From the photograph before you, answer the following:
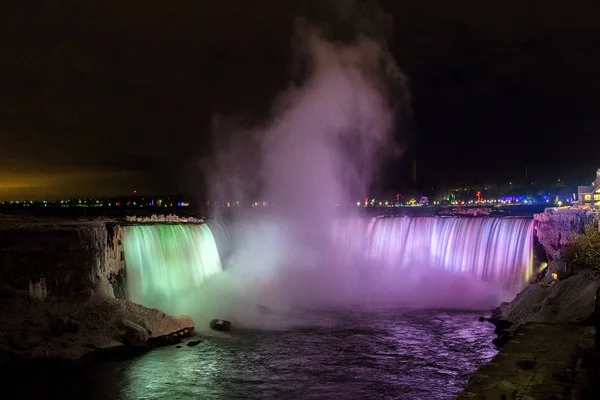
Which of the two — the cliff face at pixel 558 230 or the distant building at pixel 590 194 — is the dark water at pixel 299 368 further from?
the distant building at pixel 590 194

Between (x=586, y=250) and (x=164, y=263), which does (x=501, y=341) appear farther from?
(x=164, y=263)

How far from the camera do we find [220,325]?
18.9m

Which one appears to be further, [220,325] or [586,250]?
[220,325]

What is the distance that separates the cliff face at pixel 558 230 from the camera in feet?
68.7

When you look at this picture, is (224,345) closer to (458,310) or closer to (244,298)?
(244,298)

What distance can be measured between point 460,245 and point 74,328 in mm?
18971

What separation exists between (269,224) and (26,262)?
1770 cm

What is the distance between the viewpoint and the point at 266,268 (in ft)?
98.7

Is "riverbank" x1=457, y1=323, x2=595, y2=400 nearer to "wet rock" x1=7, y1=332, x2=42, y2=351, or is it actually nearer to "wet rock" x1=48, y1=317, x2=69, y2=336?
"wet rock" x1=48, y1=317, x2=69, y2=336

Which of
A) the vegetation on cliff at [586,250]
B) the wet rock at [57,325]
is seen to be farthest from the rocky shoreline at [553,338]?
the wet rock at [57,325]

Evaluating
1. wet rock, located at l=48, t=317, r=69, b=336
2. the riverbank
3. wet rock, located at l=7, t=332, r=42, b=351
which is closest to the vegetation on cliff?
the riverbank

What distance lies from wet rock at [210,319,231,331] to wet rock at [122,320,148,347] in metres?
2.65

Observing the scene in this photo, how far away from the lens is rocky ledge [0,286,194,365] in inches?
606

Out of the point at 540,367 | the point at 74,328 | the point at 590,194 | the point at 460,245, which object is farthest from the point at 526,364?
the point at 590,194
